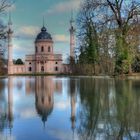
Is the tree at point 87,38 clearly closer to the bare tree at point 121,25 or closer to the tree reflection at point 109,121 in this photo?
the bare tree at point 121,25

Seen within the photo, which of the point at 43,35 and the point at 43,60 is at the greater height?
the point at 43,35

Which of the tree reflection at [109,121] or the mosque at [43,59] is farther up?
the mosque at [43,59]

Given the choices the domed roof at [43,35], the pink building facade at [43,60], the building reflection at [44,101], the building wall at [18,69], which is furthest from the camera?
the building wall at [18,69]

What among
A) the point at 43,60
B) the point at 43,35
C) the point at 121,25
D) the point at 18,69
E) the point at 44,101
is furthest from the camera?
the point at 18,69

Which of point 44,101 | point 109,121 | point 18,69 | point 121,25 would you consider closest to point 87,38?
point 121,25

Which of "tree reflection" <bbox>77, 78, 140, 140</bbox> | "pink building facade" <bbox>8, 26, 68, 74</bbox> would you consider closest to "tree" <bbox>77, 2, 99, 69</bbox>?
"tree reflection" <bbox>77, 78, 140, 140</bbox>

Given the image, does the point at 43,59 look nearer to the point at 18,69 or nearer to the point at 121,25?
the point at 18,69

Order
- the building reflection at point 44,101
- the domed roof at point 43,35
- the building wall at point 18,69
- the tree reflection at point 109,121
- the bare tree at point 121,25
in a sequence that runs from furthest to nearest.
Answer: the building wall at point 18,69, the domed roof at point 43,35, the bare tree at point 121,25, the building reflection at point 44,101, the tree reflection at point 109,121

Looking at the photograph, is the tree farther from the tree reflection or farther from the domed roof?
the domed roof

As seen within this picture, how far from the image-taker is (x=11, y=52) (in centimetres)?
16338

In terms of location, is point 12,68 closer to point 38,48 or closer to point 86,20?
point 38,48

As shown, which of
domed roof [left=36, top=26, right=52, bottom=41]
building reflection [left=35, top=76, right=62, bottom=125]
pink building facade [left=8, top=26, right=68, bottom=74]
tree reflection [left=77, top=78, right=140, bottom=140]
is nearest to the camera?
tree reflection [left=77, top=78, right=140, bottom=140]

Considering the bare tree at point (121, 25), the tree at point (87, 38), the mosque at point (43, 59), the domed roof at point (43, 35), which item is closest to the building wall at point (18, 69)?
the mosque at point (43, 59)

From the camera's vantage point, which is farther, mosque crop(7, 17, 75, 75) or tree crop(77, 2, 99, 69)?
mosque crop(7, 17, 75, 75)
